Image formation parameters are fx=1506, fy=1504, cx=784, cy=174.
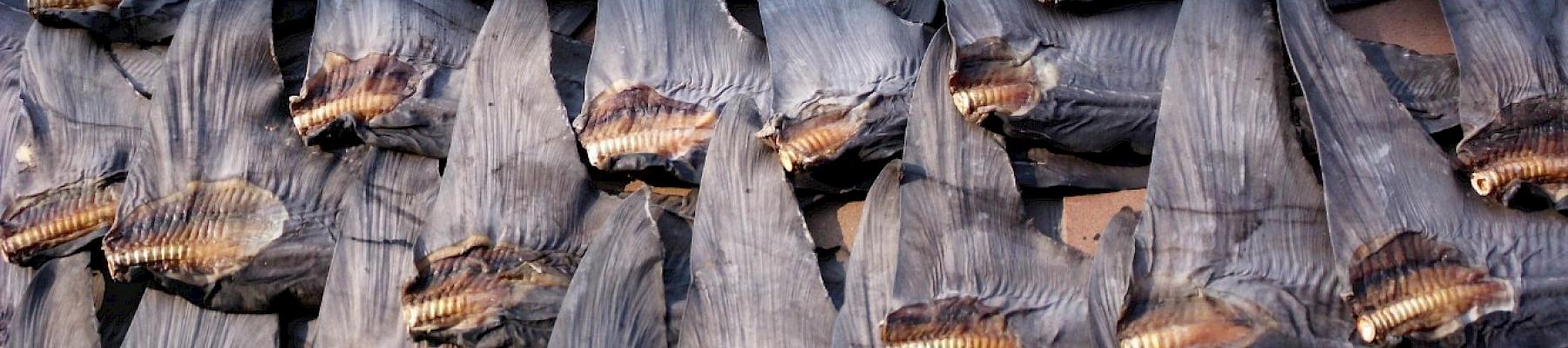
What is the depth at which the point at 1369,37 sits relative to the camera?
1235mm

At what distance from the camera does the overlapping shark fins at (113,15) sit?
5.11 feet

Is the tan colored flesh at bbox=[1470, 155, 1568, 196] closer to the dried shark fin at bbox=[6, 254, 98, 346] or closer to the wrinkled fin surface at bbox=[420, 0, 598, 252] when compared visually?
the wrinkled fin surface at bbox=[420, 0, 598, 252]

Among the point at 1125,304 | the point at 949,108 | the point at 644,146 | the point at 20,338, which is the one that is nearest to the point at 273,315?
the point at 20,338

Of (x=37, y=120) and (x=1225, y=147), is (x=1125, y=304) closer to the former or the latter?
(x=1225, y=147)

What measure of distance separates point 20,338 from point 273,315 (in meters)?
0.30

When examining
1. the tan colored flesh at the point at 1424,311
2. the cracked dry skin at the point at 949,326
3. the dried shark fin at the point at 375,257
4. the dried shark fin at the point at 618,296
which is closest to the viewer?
the tan colored flesh at the point at 1424,311

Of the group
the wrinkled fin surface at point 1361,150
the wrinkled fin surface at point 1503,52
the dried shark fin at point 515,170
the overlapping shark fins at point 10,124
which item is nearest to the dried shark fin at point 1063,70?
the wrinkled fin surface at point 1361,150

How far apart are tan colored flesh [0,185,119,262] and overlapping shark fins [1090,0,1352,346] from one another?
3.30 ft

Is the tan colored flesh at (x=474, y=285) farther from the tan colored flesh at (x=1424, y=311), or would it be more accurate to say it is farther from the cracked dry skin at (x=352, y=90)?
the tan colored flesh at (x=1424, y=311)

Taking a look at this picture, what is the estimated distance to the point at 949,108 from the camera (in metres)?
1.21

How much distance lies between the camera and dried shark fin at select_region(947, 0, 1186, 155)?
47.0 inches

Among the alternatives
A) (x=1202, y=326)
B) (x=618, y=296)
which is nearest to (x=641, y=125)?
(x=618, y=296)

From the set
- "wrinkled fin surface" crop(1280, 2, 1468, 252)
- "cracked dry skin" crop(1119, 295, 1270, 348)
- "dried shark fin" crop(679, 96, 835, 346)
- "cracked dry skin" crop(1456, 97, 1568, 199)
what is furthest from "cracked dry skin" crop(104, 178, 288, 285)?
"cracked dry skin" crop(1456, 97, 1568, 199)

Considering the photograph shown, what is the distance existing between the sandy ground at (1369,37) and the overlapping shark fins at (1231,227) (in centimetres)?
10
